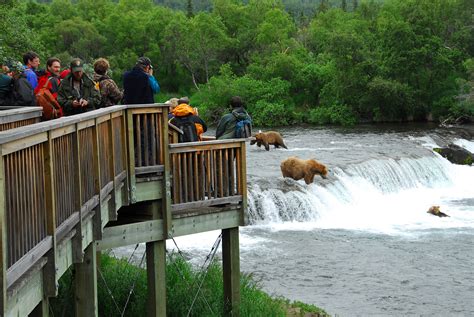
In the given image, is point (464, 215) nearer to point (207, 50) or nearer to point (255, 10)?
point (207, 50)

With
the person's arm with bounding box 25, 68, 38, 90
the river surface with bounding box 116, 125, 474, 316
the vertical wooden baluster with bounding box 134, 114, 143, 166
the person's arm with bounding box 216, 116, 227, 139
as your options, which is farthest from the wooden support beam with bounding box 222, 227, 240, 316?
the person's arm with bounding box 25, 68, 38, 90

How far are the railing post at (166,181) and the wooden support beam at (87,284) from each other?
1.89 m

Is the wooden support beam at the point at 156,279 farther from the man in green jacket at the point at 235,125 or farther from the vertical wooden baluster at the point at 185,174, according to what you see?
the man in green jacket at the point at 235,125

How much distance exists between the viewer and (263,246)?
1928cm

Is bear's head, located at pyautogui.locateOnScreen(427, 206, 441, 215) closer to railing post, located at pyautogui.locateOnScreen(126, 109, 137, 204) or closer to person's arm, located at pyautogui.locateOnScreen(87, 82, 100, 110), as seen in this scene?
railing post, located at pyautogui.locateOnScreen(126, 109, 137, 204)

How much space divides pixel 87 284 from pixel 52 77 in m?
3.23

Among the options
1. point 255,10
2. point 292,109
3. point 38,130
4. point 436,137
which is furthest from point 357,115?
point 38,130

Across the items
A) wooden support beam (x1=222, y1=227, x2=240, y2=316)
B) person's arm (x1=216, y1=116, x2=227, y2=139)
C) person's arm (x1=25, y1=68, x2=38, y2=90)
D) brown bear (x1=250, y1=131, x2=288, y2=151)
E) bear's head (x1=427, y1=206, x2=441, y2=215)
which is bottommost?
bear's head (x1=427, y1=206, x2=441, y2=215)

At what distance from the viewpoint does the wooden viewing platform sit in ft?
18.3

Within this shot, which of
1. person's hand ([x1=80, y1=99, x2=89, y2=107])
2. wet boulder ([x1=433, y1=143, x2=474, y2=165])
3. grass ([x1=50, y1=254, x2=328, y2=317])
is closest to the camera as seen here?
person's hand ([x1=80, y1=99, x2=89, y2=107])

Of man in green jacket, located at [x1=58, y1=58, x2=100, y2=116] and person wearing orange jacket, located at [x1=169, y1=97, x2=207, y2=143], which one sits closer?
man in green jacket, located at [x1=58, y1=58, x2=100, y2=116]

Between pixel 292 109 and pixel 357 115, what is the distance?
4.64 metres

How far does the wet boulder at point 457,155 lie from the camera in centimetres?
3350

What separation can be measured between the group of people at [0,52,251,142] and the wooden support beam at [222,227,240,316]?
4.75 ft
